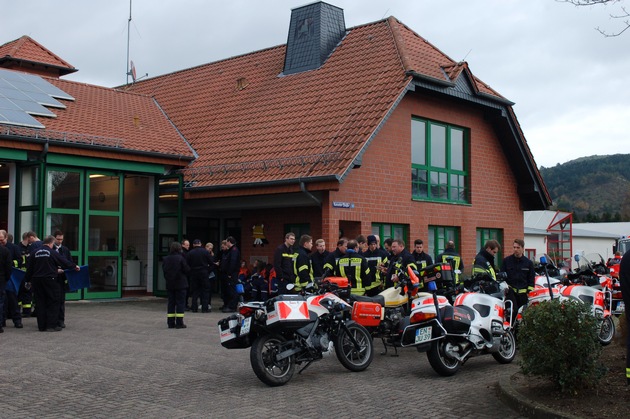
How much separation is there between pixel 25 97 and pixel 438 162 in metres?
12.1

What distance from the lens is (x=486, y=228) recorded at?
24.2 meters

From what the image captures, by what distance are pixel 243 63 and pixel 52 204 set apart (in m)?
10.9

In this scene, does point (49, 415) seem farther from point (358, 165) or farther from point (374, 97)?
point (374, 97)

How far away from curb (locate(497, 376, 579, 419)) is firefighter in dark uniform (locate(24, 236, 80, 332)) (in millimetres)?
8749

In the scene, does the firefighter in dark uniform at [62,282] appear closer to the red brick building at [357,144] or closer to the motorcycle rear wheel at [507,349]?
the red brick building at [357,144]

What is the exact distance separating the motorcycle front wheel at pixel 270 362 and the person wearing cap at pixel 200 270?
8.24m

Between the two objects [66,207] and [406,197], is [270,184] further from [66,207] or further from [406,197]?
[66,207]

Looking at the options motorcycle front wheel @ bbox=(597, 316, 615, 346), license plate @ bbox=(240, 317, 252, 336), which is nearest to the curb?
license plate @ bbox=(240, 317, 252, 336)

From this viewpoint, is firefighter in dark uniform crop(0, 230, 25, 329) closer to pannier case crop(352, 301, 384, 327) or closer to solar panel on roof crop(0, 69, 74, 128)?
solar panel on roof crop(0, 69, 74, 128)

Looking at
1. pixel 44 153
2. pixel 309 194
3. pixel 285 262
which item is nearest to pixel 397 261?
pixel 285 262

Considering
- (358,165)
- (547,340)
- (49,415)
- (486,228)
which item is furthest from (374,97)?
(49,415)

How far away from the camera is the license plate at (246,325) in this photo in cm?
927

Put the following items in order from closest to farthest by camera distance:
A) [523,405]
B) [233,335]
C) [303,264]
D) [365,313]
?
[523,405], [233,335], [365,313], [303,264]

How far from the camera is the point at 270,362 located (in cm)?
918
